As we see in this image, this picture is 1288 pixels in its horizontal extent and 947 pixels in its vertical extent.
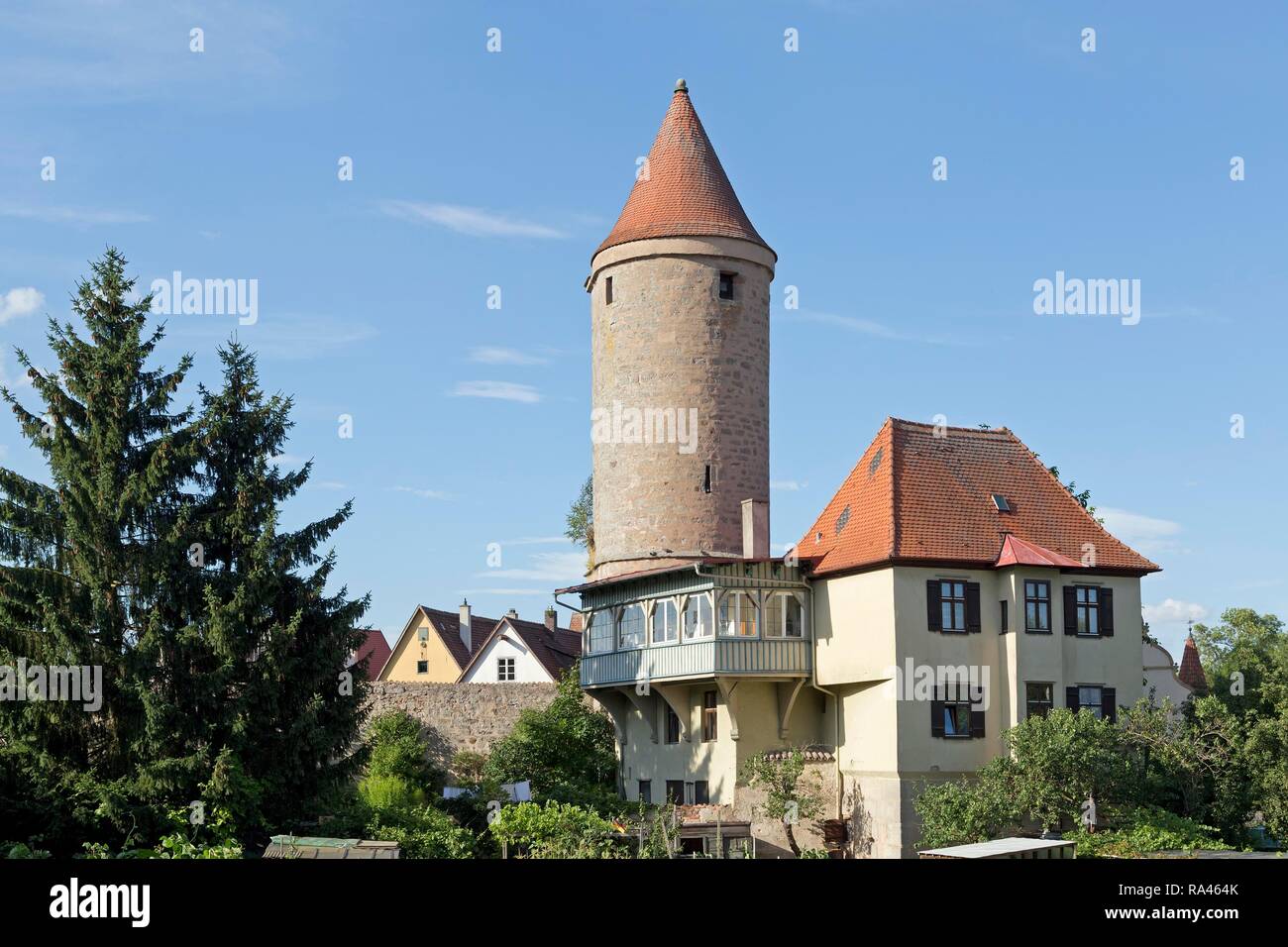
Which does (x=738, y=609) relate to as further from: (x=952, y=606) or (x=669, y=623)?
(x=952, y=606)

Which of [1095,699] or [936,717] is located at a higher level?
[1095,699]

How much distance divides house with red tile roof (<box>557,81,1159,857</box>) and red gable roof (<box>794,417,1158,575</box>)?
0.19ft

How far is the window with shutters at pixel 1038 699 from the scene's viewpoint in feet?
94.9

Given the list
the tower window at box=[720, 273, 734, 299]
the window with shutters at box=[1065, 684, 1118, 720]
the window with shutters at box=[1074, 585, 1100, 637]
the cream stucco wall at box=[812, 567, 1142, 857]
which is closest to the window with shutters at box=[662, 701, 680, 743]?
the cream stucco wall at box=[812, 567, 1142, 857]

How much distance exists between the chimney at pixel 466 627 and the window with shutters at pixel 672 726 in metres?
23.3

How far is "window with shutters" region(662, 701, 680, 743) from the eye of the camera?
116 feet

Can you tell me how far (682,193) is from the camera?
128 feet

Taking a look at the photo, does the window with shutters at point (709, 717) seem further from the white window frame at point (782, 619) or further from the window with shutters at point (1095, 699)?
the window with shutters at point (1095, 699)

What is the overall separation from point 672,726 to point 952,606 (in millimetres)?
8917

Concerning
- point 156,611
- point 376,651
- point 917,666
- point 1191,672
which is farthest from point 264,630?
point 376,651
